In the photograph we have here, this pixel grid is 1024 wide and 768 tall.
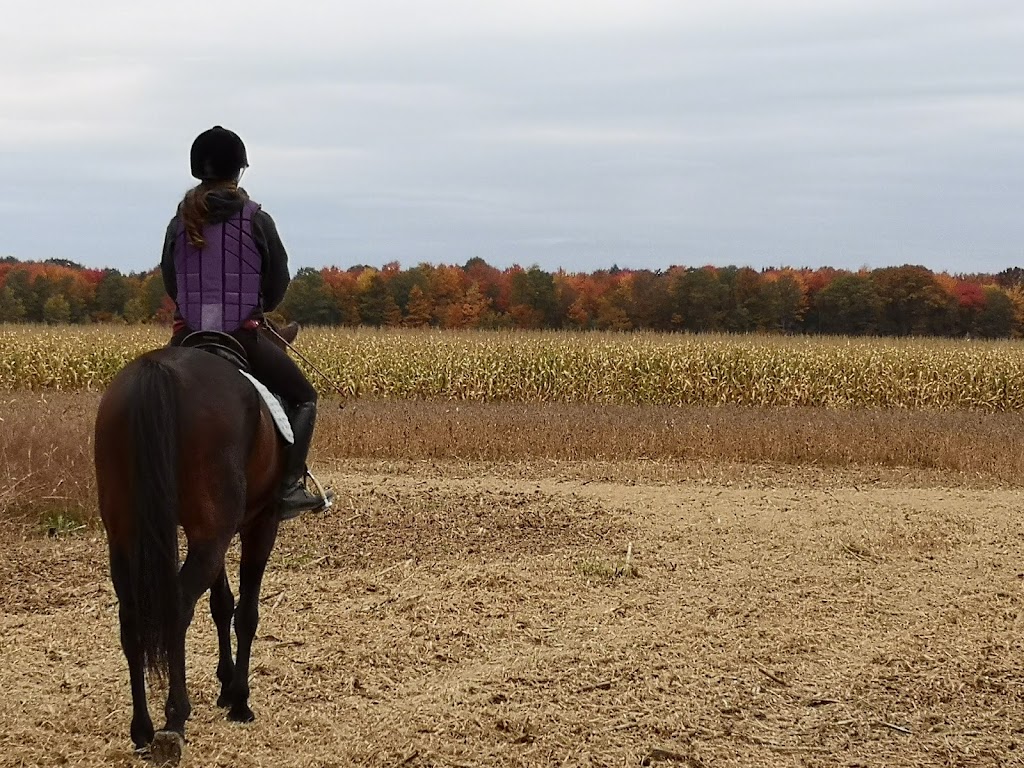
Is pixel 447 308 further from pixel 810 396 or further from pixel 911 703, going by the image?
pixel 911 703

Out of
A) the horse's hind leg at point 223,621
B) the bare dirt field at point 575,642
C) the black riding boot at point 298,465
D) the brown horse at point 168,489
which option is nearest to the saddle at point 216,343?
the brown horse at point 168,489

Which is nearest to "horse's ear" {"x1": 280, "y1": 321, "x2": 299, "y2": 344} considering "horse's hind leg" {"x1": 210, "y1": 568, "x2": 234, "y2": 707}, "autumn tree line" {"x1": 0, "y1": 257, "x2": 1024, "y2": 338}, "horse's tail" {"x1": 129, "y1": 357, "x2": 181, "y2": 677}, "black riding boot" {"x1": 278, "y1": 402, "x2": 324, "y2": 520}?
"black riding boot" {"x1": 278, "y1": 402, "x2": 324, "y2": 520}

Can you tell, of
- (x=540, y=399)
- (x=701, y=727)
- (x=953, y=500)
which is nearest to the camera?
(x=701, y=727)

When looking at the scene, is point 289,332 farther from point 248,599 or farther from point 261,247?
point 248,599

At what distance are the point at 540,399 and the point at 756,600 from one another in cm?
1570

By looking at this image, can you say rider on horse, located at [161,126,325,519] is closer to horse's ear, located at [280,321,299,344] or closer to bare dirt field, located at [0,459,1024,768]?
horse's ear, located at [280,321,299,344]

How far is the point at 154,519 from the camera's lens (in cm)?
417

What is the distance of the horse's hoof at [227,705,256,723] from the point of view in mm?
5125

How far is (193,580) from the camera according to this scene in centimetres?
433

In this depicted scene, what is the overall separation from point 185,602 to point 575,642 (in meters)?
2.65

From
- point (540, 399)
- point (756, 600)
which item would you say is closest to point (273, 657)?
point (756, 600)

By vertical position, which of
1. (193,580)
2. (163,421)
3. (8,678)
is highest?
(163,421)

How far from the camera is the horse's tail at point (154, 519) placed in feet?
13.7

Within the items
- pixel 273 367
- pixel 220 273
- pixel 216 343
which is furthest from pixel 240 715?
pixel 220 273
